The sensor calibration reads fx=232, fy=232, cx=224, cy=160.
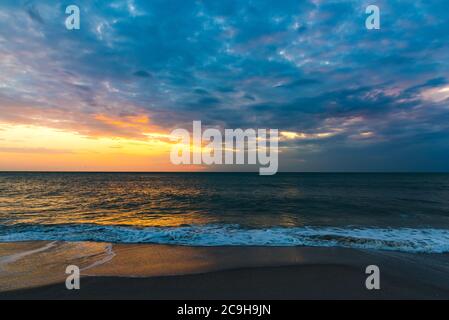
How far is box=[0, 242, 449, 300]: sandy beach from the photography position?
6316 millimetres

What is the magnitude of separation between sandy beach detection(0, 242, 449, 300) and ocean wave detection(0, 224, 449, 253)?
103 centimetres

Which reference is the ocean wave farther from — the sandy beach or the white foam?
the sandy beach

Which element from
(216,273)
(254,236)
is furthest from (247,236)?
(216,273)

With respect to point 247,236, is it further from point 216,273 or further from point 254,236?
point 216,273

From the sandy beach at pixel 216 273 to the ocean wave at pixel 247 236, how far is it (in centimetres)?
103

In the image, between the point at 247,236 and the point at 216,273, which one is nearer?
the point at 216,273

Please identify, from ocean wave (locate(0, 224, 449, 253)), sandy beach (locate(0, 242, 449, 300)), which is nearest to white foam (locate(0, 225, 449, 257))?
ocean wave (locate(0, 224, 449, 253))

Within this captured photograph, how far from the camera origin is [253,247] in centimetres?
1069

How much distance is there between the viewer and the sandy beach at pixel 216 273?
6316mm

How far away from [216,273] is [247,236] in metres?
5.30

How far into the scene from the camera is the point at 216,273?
7.58m
